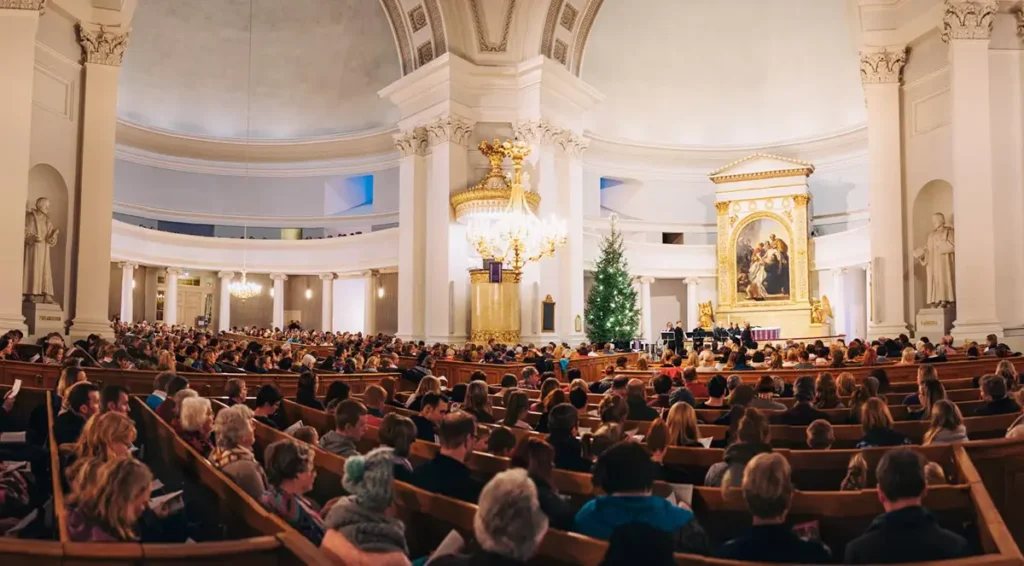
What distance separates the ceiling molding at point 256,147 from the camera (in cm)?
2672

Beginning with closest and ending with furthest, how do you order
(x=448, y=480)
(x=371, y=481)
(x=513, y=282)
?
(x=371, y=481), (x=448, y=480), (x=513, y=282)

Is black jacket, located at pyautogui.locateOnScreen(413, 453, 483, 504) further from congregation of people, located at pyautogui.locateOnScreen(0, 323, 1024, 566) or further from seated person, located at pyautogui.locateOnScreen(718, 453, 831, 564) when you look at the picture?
seated person, located at pyautogui.locateOnScreen(718, 453, 831, 564)

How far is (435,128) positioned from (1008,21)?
11.1 metres

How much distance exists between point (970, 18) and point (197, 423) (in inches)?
525

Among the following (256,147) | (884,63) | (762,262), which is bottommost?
(762,262)

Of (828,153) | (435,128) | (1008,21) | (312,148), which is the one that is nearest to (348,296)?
(312,148)

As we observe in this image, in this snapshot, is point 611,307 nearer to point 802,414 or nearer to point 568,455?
point 802,414

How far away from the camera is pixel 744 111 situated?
86.3 ft

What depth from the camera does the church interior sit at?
2.89 meters

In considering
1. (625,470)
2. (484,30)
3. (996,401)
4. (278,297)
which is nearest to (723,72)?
(484,30)

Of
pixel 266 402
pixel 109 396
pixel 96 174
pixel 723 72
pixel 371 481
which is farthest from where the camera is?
pixel 723 72

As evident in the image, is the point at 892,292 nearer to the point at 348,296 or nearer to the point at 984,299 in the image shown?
the point at 984,299

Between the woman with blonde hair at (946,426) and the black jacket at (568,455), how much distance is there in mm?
2042

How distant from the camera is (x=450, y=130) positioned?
17188 millimetres
